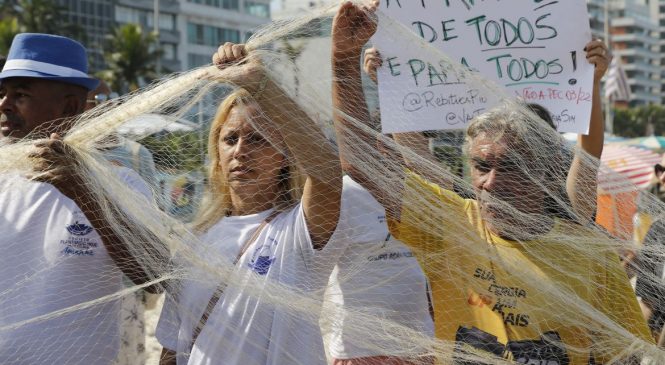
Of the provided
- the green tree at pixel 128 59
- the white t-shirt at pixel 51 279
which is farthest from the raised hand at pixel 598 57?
the green tree at pixel 128 59

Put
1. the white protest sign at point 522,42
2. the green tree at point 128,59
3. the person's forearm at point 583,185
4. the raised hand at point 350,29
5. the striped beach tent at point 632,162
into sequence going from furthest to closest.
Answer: the green tree at point 128,59 → the striped beach tent at point 632,162 → the white protest sign at point 522,42 → the person's forearm at point 583,185 → the raised hand at point 350,29

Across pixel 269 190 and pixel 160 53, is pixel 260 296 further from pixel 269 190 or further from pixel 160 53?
pixel 160 53

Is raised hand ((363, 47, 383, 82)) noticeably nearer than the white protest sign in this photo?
Yes

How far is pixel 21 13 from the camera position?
4784 cm

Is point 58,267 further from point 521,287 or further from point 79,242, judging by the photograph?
point 521,287

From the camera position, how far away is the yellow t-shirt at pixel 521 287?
8.59 feet

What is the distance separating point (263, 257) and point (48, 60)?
127 cm

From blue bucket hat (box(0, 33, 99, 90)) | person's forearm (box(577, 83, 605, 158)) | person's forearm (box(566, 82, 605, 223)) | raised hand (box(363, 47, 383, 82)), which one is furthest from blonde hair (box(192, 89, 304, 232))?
person's forearm (box(577, 83, 605, 158))

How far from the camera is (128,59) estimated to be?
45.7 m

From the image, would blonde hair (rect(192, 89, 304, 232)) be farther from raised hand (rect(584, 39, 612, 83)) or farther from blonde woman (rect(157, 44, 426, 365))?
raised hand (rect(584, 39, 612, 83))

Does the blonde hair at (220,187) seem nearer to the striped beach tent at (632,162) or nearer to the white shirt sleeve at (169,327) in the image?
the white shirt sleeve at (169,327)

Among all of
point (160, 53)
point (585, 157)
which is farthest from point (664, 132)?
point (585, 157)

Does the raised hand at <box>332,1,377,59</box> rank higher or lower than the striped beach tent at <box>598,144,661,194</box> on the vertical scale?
higher

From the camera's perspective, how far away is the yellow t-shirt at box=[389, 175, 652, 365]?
8.59 ft
